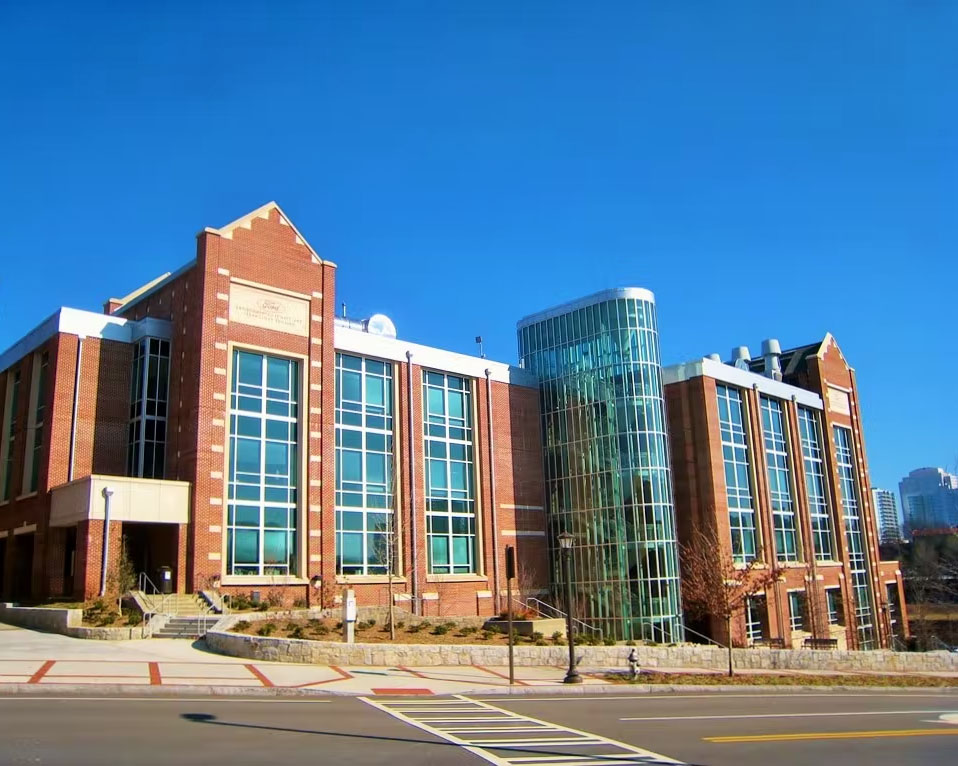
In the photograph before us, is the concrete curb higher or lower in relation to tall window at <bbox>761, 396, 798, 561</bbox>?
lower

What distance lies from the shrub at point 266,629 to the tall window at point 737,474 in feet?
97.5

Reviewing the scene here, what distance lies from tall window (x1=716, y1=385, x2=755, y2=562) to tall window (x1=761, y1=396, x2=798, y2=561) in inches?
88.4

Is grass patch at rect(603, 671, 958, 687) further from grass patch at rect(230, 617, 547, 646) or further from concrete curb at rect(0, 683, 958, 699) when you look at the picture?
grass patch at rect(230, 617, 547, 646)

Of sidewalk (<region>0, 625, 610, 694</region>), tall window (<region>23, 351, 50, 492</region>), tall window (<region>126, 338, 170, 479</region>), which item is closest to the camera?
sidewalk (<region>0, 625, 610, 694</region>)

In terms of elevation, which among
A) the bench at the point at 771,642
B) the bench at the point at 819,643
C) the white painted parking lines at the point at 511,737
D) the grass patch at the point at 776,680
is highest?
the white painted parking lines at the point at 511,737

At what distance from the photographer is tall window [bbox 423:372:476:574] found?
42.7 m

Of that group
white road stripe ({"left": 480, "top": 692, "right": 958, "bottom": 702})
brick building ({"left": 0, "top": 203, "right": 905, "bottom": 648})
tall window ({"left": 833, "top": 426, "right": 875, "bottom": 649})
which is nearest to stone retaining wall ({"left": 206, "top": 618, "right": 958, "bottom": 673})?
brick building ({"left": 0, "top": 203, "right": 905, "bottom": 648})

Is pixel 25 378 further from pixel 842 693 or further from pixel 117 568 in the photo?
pixel 842 693

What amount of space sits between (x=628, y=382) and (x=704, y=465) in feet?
24.2

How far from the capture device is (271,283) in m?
37.9

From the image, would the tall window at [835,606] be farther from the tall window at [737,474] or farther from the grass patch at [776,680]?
the grass patch at [776,680]

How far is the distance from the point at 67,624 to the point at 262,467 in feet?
36.0

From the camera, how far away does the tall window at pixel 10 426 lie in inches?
1580

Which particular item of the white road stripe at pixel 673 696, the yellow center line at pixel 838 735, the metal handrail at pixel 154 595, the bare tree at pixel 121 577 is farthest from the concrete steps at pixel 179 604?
the yellow center line at pixel 838 735
